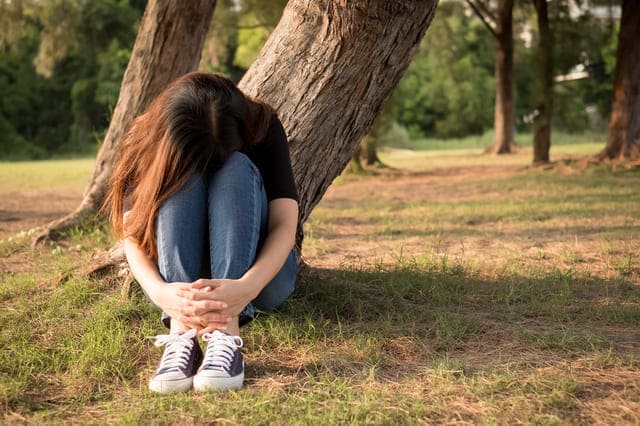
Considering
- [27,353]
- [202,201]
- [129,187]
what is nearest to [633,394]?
[202,201]

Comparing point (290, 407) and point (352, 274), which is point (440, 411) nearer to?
point (290, 407)

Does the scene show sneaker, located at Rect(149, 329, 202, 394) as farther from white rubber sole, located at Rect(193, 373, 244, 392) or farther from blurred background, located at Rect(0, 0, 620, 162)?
blurred background, located at Rect(0, 0, 620, 162)

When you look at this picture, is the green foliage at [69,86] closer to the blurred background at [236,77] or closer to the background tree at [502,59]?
the blurred background at [236,77]

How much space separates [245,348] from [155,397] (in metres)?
0.53

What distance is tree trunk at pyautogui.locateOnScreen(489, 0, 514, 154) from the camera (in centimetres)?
1609

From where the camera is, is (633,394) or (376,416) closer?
(376,416)

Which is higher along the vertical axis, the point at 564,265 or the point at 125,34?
the point at 125,34

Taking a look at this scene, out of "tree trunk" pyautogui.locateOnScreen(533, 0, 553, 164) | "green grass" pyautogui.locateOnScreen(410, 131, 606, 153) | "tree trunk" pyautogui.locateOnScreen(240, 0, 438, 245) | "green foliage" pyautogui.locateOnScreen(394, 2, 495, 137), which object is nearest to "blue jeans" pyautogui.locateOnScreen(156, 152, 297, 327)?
"tree trunk" pyautogui.locateOnScreen(240, 0, 438, 245)

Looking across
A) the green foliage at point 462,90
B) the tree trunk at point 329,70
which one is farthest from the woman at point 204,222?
the green foliage at point 462,90

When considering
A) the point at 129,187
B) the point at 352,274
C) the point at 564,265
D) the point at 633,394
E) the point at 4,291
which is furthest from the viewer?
the point at 564,265

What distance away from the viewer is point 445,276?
12.7 ft

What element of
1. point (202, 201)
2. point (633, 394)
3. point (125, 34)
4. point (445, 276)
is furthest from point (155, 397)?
point (125, 34)

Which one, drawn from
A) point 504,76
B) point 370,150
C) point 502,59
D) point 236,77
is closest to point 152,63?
point 370,150

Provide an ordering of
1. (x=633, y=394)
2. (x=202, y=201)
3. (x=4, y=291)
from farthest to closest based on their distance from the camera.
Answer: (x=4, y=291)
(x=202, y=201)
(x=633, y=394)
